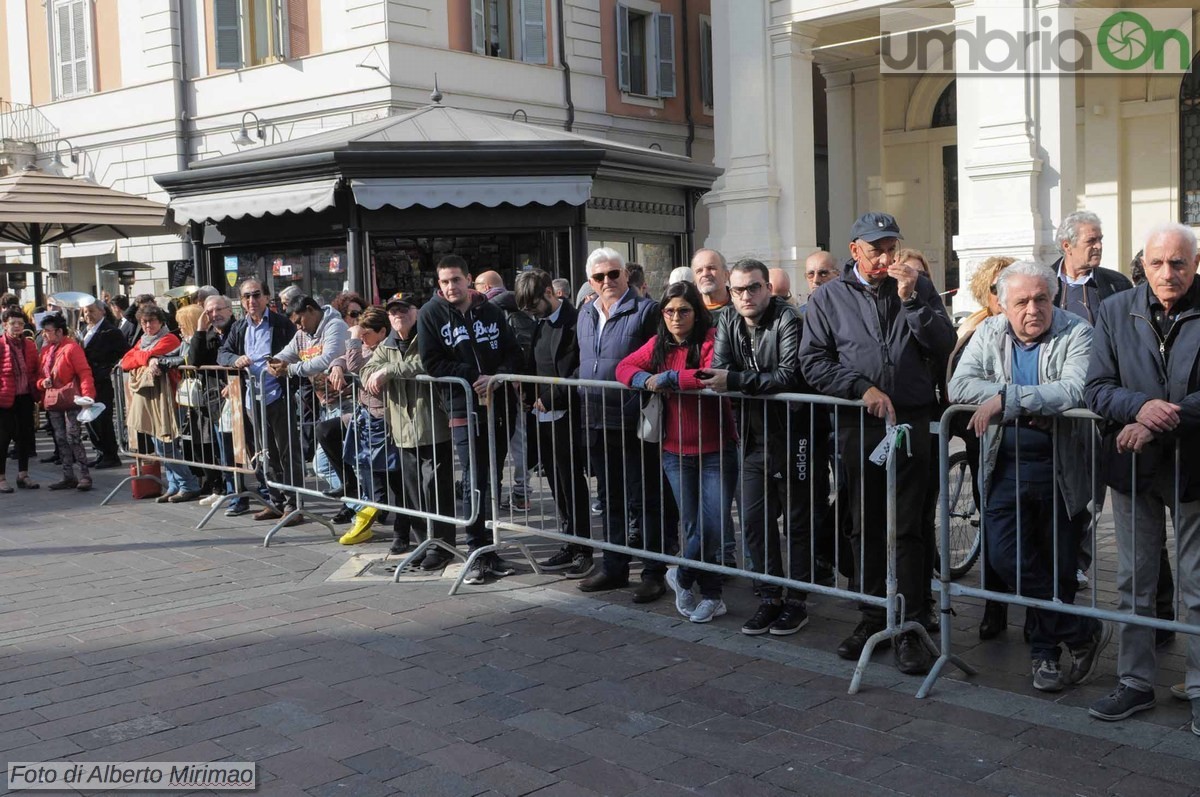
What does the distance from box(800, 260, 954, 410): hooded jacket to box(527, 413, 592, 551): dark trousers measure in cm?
196

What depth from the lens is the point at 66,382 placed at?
38.1ft

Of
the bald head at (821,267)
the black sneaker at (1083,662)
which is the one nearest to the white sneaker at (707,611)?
the black sneaker at (1083,662)

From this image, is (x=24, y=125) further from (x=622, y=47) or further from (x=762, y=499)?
(x=762, y=499)

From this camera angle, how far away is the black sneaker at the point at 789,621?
5945mm

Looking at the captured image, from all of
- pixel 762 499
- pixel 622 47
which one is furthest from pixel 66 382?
pixel 622 47

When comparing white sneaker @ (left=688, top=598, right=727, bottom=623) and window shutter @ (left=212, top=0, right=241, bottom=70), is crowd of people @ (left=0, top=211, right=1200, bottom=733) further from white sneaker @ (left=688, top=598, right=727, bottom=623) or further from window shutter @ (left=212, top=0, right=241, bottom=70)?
window shutter @ (left=212, top=0, right=241, bottom=70)

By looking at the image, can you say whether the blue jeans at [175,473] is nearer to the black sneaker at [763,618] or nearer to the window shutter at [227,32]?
the black sneaker at [763,618]

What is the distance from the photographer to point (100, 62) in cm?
2408

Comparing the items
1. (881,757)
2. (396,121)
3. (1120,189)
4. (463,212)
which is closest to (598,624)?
(881,757)

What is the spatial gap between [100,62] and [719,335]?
861 inches

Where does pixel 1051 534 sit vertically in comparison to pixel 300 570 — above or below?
above

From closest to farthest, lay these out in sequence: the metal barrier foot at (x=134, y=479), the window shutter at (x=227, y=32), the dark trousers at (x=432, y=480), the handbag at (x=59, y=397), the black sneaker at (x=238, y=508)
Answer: the dark trousers at (x=432, y=480)
the black sneaker at (x=238, y=508)
the metal barrier foot at (x=134, y=479)
the handbag at (x=59, y=397)
the window shutter at (x=227, y=32)

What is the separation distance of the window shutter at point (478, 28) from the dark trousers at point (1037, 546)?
18737 mm

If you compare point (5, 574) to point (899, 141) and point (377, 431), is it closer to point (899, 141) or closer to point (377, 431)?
point (377, 431)
